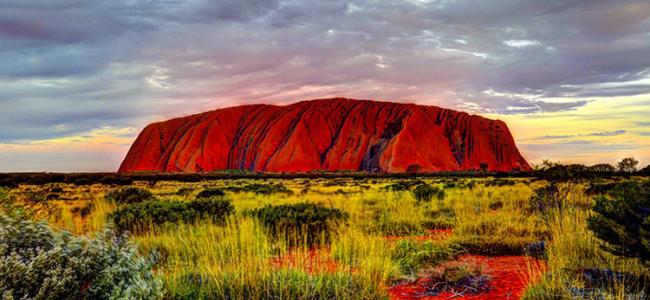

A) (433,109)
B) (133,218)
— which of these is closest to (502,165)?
(433,109)

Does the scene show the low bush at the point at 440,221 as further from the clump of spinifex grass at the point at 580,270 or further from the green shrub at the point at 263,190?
the green shrub at the point at 263,190

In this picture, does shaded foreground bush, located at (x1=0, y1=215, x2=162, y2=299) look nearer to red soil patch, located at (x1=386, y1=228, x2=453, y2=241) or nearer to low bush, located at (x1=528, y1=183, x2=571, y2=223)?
red soil patch, located at (x1=386, y1=228, x2=453, y2=241)

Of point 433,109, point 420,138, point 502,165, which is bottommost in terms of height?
point 502,165

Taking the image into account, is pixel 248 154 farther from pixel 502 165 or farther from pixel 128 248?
pixel 128 248

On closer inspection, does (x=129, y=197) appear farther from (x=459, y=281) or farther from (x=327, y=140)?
(x=327, y=140)

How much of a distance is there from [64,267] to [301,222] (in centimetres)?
669

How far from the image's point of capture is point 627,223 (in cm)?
554

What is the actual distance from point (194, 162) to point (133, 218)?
94728 millimetres

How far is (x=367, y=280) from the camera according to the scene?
5.41m

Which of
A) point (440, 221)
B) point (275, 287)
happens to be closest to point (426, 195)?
point (440, 221)

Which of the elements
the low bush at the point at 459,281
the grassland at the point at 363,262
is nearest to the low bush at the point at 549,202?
the grassland at the point at 363,262

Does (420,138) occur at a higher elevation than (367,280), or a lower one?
higher

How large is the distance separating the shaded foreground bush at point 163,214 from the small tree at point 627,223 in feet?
25.4

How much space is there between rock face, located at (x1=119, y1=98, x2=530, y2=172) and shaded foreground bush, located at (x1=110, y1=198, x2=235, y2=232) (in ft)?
251
